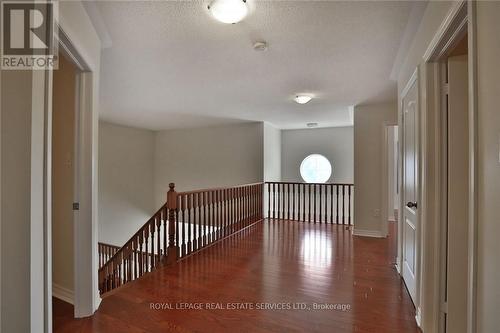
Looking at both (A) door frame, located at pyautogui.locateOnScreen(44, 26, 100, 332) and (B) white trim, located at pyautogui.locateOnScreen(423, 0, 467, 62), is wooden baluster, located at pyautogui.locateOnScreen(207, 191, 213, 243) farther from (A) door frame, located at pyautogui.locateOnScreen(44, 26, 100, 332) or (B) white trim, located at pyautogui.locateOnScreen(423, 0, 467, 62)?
(B) white trim, located at pyautogui.locateOnScreen(423, 0, 467, 62)

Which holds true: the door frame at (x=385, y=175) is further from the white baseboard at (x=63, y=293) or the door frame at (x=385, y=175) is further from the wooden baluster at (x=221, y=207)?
the white baseboard at (x=63, y=293)

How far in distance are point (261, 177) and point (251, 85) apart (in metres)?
3.18

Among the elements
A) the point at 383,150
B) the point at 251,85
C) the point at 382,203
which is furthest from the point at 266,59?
the point at 382,203

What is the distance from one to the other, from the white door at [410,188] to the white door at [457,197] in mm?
332

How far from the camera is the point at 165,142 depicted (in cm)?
754

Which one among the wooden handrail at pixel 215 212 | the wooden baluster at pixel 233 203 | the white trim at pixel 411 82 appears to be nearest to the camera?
the white trim at pixel 411 82

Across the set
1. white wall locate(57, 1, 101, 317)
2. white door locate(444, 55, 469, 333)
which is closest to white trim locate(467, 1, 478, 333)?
white door locate(444, 55, 469, 333)

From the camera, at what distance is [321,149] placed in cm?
711

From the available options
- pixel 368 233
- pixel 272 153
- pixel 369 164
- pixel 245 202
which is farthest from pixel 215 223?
pixel 272 153

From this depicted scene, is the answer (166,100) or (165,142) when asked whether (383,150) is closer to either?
Result: (166,100)

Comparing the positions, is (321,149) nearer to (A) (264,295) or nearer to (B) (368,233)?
(B) (368,233)

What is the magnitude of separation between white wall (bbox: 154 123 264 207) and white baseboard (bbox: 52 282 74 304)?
4.56 meters

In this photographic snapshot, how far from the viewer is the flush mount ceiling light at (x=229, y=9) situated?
163 centimetres

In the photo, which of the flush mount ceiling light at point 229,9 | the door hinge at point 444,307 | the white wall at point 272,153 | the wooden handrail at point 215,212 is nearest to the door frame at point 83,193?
the flush mount ceiling light at point 229,9
